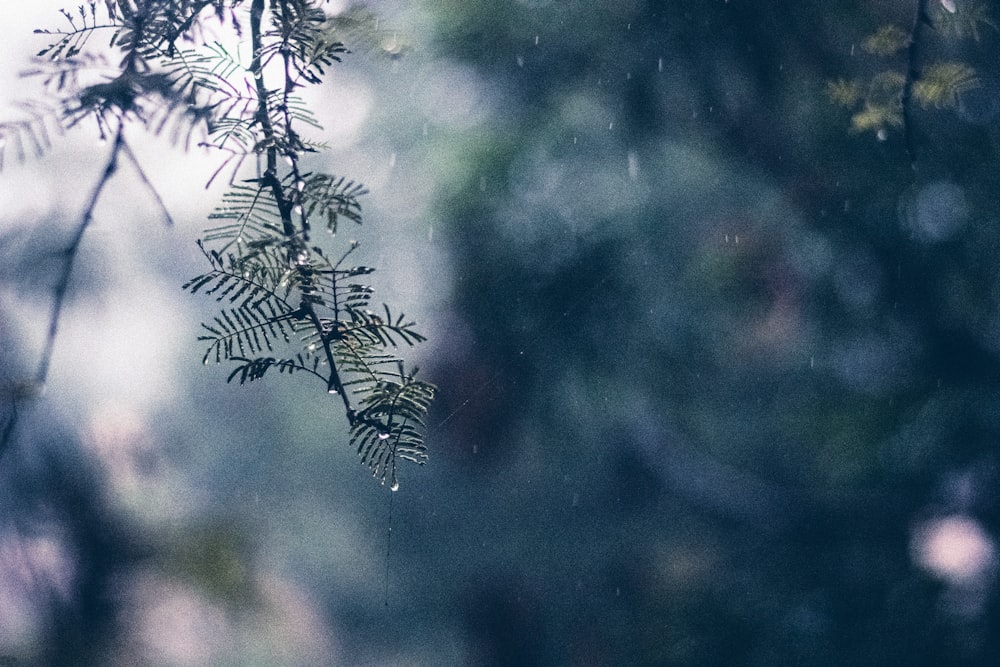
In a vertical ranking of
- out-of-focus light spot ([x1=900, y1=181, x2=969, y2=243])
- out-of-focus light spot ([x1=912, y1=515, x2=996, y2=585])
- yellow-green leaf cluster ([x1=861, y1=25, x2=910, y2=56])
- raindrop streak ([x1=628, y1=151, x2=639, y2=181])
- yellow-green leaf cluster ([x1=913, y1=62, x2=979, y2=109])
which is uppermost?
raindrop streak ([x1=628, y1=151, x2=639, y2=181])

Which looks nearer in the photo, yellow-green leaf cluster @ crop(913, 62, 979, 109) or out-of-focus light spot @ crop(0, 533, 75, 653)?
yellow-green leaf cluster @ crop(913, 62, 979, 109)

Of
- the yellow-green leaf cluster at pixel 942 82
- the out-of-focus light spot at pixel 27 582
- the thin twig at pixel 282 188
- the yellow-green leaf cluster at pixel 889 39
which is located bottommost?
the thin twig at pixel 282 188

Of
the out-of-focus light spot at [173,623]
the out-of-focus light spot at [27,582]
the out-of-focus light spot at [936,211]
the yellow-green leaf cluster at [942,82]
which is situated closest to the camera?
the yellow-green leaf cluster at [942,82]

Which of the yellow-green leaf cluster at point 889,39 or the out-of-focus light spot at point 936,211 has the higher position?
the out-of-focus light spot at point 936,211

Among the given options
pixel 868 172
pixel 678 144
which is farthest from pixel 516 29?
pixel 868 172

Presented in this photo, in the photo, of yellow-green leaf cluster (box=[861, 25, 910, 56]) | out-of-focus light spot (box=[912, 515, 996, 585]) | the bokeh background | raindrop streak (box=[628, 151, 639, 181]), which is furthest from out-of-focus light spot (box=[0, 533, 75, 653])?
yellow-green leaf cluster (box=[861, 25, 910, 56])

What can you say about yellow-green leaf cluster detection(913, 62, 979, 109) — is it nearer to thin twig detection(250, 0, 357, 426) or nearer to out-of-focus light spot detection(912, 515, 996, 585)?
thin twig detection(250, 0, 357, 426)

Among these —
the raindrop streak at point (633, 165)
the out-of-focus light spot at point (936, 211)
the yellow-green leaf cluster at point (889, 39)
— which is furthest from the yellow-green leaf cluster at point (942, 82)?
the raindrop streak at point (633, 165)

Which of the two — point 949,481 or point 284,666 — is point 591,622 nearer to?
point 284,666

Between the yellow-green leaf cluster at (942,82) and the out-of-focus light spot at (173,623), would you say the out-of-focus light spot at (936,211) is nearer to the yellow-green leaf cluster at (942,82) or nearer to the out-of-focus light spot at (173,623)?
the yellow-green leaf cluster at (942,82)
